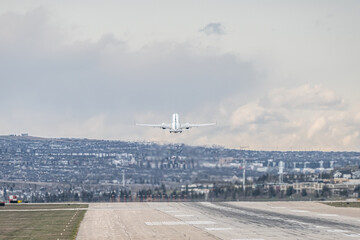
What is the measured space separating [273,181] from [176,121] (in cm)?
4997

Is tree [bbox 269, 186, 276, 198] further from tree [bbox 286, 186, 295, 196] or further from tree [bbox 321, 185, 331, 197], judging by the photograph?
tree [bbox 321, 185, 331, 197]

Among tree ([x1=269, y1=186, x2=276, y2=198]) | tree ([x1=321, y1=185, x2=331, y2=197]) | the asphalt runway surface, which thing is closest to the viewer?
the asphalt runway surface

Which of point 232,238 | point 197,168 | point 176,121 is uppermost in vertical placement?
point 176,121

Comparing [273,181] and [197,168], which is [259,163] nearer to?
[273,181]

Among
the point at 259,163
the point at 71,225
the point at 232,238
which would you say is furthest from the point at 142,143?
the point at 232,238

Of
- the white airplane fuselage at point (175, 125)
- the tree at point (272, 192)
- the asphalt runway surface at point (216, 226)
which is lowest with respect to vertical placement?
the asphalt runway surface at point (216, 226)

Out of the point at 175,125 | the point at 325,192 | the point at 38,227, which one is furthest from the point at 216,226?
the point at 325,192

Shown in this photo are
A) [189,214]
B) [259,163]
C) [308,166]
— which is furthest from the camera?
[308,166]

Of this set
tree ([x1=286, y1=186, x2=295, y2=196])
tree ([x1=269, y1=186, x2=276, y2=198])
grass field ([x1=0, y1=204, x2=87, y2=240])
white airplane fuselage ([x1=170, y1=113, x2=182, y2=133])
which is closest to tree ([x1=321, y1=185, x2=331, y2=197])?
tree ([x1=286, y1=186, x2=295, y2=196])

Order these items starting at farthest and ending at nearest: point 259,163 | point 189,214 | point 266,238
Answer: point 259,163, point 189,214, point 266,238

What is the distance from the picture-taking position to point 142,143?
163625 mm

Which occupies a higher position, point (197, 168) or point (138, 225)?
point (197, 168)

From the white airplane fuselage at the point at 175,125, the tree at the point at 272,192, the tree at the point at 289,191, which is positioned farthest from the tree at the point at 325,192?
the white airplane fuselage at the point at 175,125

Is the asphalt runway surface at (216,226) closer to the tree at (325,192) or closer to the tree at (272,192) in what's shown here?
the tree at (272,192)
